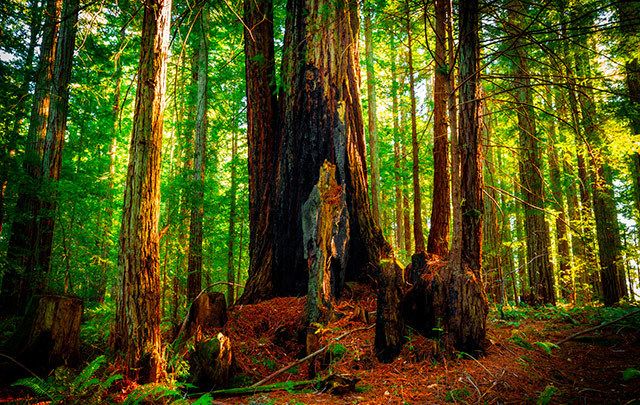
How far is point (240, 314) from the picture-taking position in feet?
18.2

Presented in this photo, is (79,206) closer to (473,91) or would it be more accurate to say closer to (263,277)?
(263,277)

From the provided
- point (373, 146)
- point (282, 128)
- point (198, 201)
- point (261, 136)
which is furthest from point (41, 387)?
point (373, 146)

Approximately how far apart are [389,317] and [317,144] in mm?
3379

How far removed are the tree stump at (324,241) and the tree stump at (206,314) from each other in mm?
1414

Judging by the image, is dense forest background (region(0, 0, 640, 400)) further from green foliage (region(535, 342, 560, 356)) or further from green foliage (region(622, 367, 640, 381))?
green foliage (region(622, 367, 640, 381))

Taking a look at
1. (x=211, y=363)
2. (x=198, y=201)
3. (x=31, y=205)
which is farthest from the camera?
(x=198, y=201)

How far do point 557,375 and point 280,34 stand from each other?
11857mm

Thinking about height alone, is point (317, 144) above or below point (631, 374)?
above

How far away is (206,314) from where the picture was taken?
504 cm

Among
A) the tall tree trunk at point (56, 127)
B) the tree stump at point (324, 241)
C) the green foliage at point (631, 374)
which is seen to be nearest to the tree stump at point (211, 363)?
the tree stump at point (324, 241)

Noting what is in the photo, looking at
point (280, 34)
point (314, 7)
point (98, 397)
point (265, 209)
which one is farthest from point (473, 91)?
point (280, 34)

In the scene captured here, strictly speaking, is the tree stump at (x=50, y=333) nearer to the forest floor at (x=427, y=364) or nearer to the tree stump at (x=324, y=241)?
the forest floor at (x=427, y=364)

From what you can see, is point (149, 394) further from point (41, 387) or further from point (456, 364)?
point (456, 364)

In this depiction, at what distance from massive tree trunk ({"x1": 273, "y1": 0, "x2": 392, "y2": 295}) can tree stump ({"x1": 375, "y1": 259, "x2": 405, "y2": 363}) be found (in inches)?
70.3
